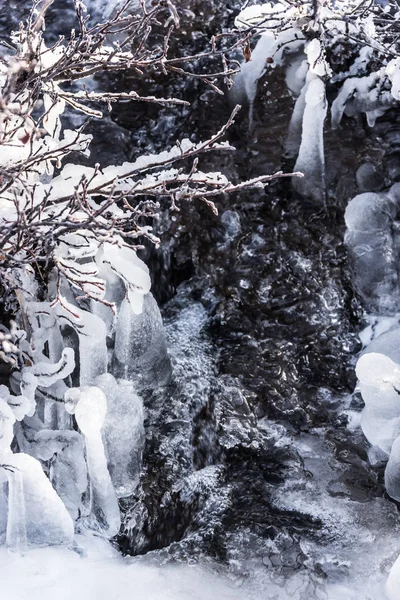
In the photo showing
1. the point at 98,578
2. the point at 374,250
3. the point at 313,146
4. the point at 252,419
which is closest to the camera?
the point at 98,578

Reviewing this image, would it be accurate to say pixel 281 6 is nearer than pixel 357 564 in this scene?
No

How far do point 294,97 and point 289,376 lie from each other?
2658mm

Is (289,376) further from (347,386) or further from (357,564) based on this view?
(357,564)

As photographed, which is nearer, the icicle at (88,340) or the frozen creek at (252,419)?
the frozen creek at (252,419)

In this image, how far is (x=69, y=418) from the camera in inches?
143

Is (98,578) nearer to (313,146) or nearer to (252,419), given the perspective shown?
(252,419)

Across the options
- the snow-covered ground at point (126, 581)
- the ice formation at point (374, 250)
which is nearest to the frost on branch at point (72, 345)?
the snow-covered ground at point (126, 581)

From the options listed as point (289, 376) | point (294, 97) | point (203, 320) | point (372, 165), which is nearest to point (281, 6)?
point (294, 97)

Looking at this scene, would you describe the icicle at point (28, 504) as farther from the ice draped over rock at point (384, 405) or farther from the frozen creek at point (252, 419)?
the ice draped over rock at point (384, 405)

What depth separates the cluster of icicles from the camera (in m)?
3.21

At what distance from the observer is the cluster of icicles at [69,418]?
3.21m

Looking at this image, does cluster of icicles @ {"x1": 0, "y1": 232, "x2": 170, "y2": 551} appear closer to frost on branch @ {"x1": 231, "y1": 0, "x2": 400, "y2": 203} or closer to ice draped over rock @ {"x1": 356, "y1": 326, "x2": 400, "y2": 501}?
ice draped over rock @ {"x1": 356, "y1": 326, "x2": 400, "y2": 501}

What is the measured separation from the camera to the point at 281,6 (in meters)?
5.14

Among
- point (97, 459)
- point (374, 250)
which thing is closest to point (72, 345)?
point (97, 459)
